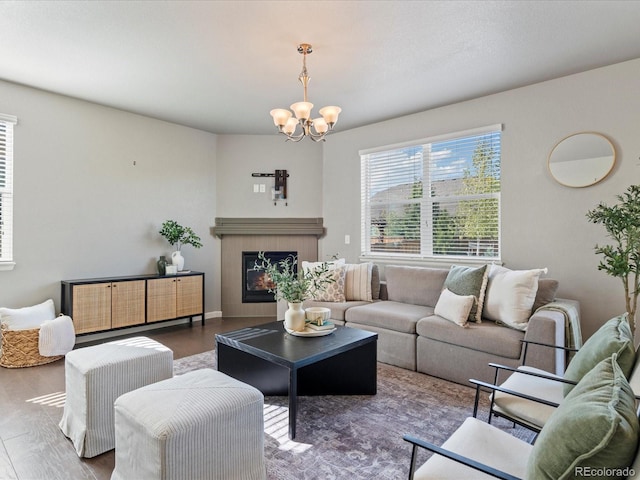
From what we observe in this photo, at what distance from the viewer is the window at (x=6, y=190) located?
144 inches

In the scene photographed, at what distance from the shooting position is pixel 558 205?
348 cm

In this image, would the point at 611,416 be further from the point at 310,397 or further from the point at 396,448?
the point at 310,397

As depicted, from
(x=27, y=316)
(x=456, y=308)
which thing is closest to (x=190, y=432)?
(x=456, y=308)

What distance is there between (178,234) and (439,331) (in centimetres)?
344

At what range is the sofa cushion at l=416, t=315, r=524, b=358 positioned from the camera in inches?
109

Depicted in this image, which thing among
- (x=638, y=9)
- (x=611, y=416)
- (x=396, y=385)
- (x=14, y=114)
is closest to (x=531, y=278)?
(x=396, y=385)

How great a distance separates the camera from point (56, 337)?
11.4 ft

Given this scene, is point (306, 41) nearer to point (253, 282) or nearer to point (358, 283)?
point (358, 283)

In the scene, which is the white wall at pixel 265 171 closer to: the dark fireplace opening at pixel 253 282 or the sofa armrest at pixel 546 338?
the dark fireplace opening at pixel 253 282

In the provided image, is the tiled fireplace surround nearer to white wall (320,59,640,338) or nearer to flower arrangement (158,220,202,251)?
flower arrangement (158,220,202,251)

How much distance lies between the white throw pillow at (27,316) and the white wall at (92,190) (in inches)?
9.5

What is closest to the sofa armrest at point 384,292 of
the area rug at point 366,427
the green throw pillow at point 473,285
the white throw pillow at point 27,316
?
the green throw pillow at point 473,285

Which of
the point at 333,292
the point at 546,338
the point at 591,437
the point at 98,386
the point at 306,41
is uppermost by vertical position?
the point at 306,41

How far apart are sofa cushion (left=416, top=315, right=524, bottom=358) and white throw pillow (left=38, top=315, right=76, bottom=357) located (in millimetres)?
3381
